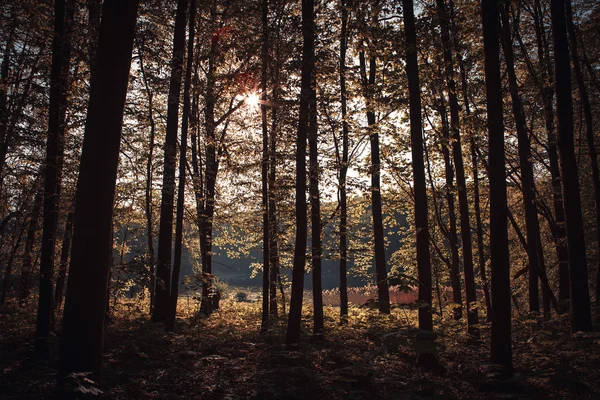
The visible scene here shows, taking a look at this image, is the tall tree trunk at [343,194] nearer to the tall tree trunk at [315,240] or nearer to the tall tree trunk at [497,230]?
the tall tree trunk at [315,240]

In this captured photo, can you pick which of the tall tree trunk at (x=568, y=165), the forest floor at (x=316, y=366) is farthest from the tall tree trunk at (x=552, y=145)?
the forest floor at (x=316, y=366)

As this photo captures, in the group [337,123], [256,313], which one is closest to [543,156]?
[337,123]

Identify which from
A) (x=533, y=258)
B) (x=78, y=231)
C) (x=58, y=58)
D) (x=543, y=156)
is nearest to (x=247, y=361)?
(x=78, y=231)

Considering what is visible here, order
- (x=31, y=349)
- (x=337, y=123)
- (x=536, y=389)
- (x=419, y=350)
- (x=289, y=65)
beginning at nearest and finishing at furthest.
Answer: (x=419, y=350)
(x=536, y=389)
(x=31, y=349)
(x=289, y=65)
(x=337, y=123)

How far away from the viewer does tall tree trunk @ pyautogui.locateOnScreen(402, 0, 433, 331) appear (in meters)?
8.37

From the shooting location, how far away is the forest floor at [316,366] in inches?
233

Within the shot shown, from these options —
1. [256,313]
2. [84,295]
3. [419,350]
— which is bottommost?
[256,313]

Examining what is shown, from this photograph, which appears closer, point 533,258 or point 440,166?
point 533,258

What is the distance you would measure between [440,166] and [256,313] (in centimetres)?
1159

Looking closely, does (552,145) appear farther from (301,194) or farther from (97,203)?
(97,203)

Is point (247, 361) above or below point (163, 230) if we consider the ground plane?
below

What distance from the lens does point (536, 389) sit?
6.59 metres

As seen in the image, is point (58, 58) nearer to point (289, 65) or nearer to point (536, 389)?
point (289, 65)

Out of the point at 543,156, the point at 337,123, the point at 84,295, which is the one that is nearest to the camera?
the point at 84,295
